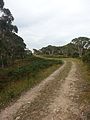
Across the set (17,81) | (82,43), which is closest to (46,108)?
(17,81)

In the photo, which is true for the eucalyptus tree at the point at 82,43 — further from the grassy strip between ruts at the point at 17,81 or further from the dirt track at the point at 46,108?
the dirt track at the point at 46,108

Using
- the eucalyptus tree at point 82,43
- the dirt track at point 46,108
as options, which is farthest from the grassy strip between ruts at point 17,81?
the eucalyptus tree at point 82,43

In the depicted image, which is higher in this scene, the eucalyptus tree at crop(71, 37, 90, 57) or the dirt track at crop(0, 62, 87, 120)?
the eucalyptus tree at crop(71, 37, 90, 57)

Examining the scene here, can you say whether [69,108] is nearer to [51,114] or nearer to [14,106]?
[51,114]

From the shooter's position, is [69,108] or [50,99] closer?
[69,108]

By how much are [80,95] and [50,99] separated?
86.6 inches

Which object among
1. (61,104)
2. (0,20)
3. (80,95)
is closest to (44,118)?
(61,104)

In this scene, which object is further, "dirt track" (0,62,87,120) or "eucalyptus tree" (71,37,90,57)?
"eucalyptus tree" (71,37,90,57)

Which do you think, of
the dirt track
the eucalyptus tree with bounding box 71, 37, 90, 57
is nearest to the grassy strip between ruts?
the dirt track

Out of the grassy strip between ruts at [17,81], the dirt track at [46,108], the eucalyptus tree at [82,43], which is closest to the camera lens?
the dirt track at [46,108]

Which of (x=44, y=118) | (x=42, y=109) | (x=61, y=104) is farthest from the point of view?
(x=61, y=104)

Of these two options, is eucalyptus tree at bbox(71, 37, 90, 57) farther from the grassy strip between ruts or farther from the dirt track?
the dirt track

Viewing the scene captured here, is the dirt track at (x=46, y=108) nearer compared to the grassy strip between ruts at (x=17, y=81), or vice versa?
the dirt track at (x=46, y=108)

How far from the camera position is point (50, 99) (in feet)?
44.4
